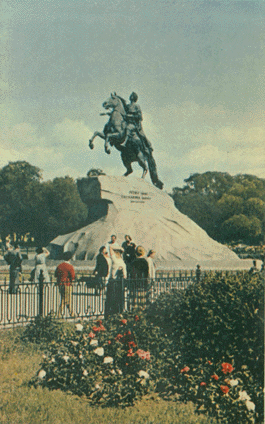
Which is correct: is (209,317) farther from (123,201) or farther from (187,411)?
(123,201)

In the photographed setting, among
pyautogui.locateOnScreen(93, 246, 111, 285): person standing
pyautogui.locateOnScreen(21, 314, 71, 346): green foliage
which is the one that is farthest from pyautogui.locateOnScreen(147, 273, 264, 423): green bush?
pyautogui.locateOnScreen(93, 246, 111, 285): person standing

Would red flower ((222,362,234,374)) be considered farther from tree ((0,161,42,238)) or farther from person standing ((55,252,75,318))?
tree ((0,161,42,238))

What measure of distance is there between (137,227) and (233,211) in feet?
100

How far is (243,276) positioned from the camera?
5.81 m

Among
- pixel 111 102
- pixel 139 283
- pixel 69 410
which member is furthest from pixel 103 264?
pixel 111 102

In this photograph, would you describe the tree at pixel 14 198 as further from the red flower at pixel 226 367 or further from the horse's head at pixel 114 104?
the red flower at pixel 226 367

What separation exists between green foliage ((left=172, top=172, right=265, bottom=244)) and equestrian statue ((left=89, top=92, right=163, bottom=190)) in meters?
22.7

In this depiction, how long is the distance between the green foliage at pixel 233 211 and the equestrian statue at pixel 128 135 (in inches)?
893

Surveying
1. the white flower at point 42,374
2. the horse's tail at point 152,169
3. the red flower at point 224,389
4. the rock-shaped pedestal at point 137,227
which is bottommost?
the white flower at point 42,374

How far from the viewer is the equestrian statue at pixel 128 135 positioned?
68.4ft

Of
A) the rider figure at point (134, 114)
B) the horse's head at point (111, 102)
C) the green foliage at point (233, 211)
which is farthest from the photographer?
the green foliage at point (233, 211)

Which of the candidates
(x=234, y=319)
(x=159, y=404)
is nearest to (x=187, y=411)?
(x=159, y=404)

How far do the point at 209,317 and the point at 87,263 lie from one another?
13483 millimetres

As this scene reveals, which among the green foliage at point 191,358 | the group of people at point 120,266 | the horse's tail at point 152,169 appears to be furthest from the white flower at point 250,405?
the horse's tail at point 152,169
